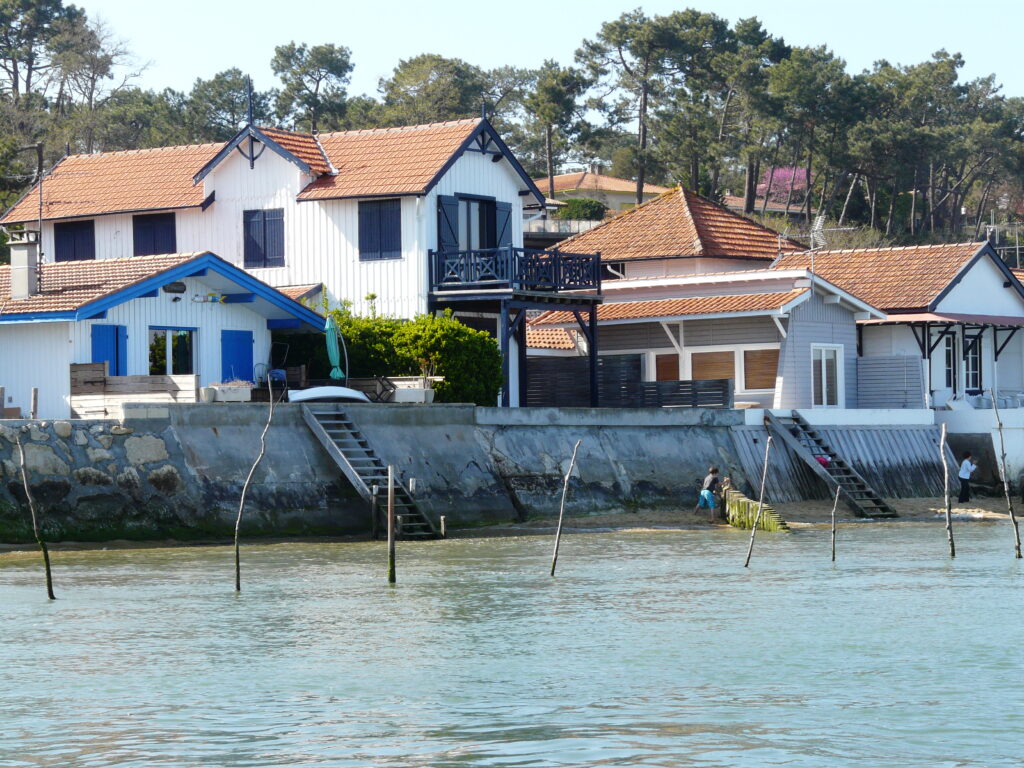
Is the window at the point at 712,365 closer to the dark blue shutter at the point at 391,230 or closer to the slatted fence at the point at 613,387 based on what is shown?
the slatted fence at the point at 613,387

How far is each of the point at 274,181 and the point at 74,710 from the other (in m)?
28.5

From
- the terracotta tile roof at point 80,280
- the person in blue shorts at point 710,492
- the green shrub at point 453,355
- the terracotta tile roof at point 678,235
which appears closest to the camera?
the terracotta tile roof at point 80,280

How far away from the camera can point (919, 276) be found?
48.4 metres

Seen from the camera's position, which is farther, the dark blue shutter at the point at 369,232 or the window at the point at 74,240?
the window at the point at 74,240

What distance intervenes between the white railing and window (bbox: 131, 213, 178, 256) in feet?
113

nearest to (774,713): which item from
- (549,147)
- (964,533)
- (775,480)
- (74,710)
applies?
(74,710)

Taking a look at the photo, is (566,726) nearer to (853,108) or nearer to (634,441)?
(634,441)

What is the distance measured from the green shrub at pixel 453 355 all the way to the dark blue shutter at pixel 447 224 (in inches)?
147

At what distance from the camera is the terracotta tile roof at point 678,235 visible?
51.2 meters

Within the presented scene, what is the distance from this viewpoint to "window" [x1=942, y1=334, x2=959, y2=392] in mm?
48781

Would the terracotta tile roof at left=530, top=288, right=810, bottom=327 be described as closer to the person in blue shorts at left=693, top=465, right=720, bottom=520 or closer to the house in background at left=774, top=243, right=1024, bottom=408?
the house in background at left=774, top=243, right=1024, bottom=408

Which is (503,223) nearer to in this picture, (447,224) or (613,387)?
(447,224)

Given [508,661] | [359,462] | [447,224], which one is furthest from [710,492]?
[508,661]

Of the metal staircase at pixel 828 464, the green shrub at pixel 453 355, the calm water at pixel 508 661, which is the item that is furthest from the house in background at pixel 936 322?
the calm water at pixel 508 661
